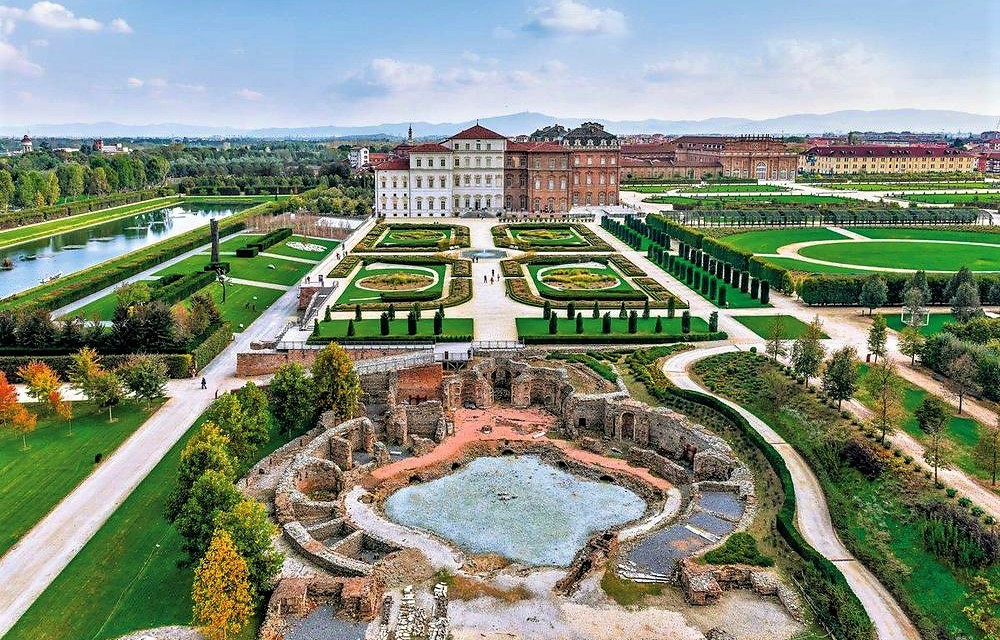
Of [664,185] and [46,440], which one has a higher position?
[664,185]

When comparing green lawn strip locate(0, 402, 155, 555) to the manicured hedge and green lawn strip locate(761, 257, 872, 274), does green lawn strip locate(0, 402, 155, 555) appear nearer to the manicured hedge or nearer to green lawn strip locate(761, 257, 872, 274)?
the manicured hedge

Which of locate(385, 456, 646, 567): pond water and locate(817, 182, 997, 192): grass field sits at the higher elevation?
locate(817, 182, 997, 192): grass field

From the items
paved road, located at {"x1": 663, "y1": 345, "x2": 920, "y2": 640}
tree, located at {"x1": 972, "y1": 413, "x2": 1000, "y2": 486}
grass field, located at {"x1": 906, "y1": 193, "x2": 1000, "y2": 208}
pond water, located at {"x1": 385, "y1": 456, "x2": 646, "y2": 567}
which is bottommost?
pond water, located at {"x1": 385, "y1": 456, "x2": 646, "y2": 567}

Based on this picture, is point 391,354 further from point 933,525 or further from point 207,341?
point 933,525

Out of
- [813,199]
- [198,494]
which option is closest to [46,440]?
[198,494]

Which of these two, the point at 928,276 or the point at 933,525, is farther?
the point at 928,276

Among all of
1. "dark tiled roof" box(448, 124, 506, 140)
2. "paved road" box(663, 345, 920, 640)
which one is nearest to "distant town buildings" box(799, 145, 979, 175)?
"dark tiled roof" box(448, 124, 506, 140)

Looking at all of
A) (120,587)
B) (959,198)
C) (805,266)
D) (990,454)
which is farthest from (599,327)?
(959,198)

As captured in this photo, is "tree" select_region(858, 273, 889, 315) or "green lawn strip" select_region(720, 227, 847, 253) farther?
"green lawn strip" select_region(720, 227, 847, 253)
